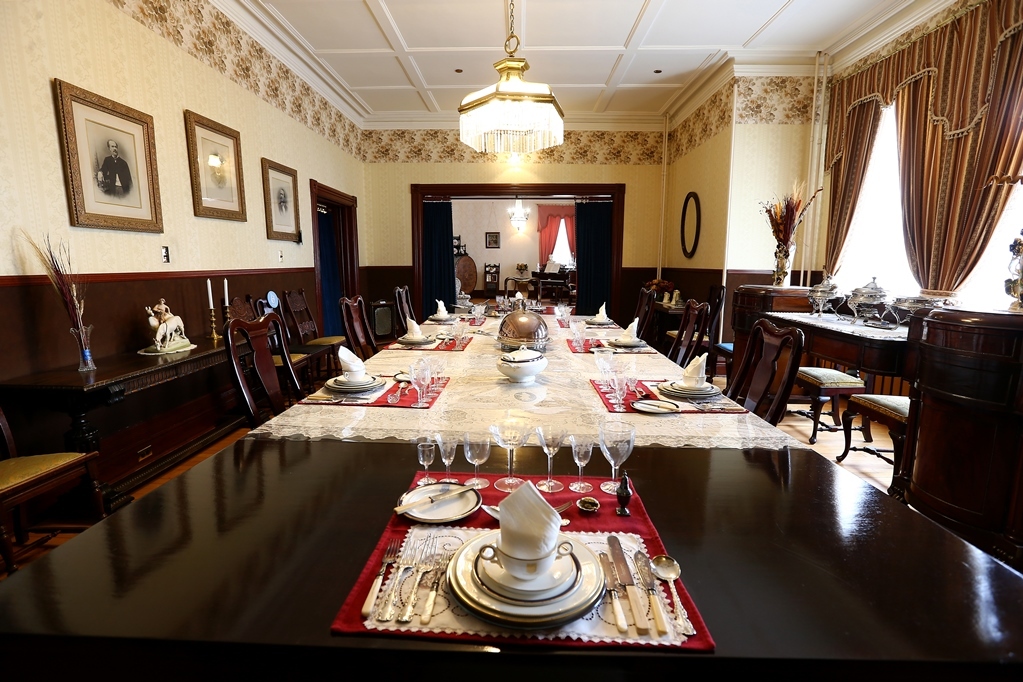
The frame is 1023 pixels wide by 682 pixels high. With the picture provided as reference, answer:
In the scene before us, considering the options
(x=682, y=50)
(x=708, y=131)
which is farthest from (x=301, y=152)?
(x=708, y=131)

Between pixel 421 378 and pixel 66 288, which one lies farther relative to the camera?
pixel 66 288

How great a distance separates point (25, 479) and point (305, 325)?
123 inches

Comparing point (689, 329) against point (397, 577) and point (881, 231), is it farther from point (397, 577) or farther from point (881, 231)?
point (397, 577)

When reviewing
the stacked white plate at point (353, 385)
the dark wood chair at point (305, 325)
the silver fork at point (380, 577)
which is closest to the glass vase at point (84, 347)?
the stacked white plate at point (353, 385)

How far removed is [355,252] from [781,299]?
189 inches

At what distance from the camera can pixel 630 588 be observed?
727mm

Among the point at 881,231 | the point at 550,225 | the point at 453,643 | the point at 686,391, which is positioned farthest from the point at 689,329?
the point at 550,225

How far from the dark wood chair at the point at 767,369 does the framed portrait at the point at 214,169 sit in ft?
11.2

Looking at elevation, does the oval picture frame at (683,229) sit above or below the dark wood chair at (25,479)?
above

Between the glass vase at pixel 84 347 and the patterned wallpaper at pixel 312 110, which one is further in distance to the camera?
the patterned wallpaper at pixel 312 110

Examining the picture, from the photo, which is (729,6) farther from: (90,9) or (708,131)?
(90,9)

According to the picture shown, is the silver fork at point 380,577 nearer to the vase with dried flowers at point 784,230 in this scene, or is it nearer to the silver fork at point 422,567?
the silver fork at point 422,567

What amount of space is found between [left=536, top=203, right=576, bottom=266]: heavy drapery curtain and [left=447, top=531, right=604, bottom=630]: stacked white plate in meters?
12.8

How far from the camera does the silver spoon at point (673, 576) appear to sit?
0.66 metres
